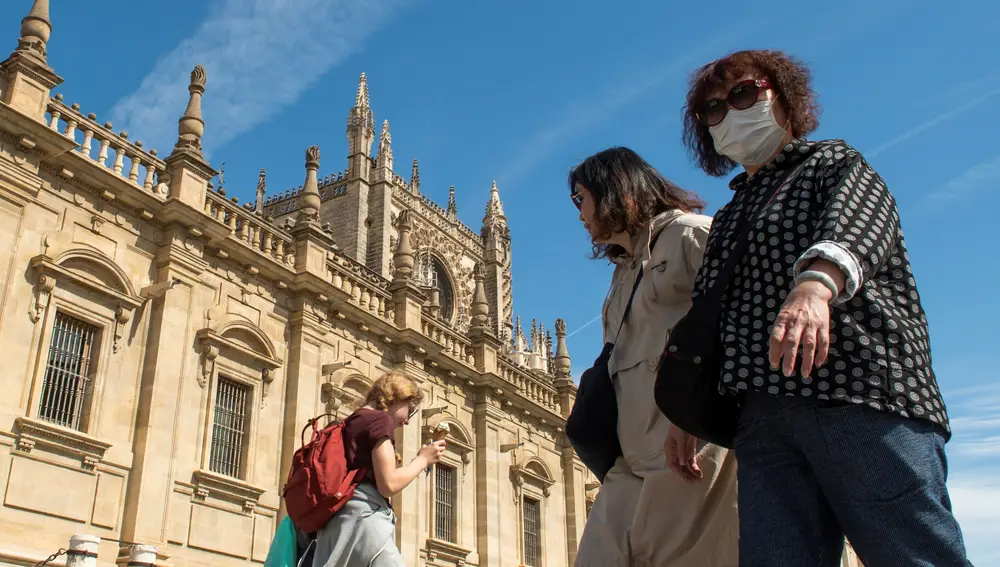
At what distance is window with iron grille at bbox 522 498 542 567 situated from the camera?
21.7 m

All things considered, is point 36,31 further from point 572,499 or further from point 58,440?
point 572,499

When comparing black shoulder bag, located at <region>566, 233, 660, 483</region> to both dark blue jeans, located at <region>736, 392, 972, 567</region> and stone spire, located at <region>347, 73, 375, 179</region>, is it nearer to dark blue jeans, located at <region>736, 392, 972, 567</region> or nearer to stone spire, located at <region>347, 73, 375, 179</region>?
dark blue jeans, located at <region>736, 392, 972, 567</region>

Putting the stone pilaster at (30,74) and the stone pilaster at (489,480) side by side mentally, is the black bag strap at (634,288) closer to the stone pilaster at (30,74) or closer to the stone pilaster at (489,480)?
the stone pilaster at (30,74)

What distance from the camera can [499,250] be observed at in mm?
60844

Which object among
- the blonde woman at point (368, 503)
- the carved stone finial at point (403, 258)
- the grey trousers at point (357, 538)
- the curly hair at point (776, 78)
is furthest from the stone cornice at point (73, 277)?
the curly hair at point (776, 78)

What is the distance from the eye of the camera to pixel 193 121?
15.2 m

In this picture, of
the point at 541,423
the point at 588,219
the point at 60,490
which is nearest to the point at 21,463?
the point at 60,490

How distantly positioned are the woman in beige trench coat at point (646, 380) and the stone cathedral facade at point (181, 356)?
9966 mm

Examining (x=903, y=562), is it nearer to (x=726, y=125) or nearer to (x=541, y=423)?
(x=726, y=125)

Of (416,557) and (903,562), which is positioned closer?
(903,562)

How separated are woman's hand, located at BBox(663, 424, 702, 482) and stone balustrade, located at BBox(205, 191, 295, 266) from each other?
12691mm

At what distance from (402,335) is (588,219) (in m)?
14.5

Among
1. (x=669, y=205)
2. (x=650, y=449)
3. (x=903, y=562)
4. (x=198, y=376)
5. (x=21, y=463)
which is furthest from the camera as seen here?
(x=198, y=376)

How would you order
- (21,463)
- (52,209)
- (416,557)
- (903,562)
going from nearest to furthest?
(903,562) < (21,463) < (52,209) < (416,557)
